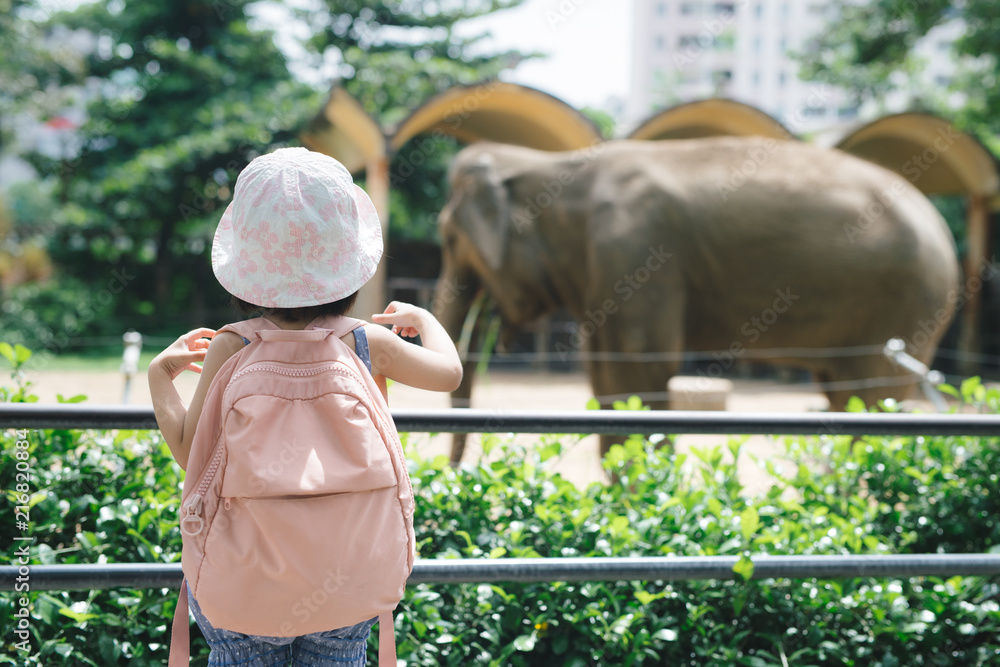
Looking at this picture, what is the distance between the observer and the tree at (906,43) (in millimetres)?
11250

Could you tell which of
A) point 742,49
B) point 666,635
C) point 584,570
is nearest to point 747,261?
point 666,635

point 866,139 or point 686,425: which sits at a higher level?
point 686,425

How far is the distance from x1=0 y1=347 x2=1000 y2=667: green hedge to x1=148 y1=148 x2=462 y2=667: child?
1.96ft

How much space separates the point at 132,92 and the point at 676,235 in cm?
1542

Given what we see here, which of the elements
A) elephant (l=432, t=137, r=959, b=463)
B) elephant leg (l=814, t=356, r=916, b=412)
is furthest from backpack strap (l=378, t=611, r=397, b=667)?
elephant leg (l=814, t=356, r=916, b=412)

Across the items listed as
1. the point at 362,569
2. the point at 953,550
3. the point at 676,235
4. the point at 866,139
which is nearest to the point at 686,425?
the point at 362,569

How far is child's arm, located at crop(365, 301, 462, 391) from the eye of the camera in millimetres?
1262

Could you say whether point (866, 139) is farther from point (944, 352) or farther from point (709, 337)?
point (709, 337)

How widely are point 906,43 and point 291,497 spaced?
14.1 m

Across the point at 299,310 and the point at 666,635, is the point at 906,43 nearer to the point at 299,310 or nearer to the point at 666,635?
the point at 666,635

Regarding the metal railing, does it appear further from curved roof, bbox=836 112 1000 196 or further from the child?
curved roof, bbox=836 112 1000 196

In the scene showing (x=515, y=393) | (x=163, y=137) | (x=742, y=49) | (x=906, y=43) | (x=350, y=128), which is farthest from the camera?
(x=742, y=49)

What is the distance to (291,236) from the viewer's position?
1140 mm

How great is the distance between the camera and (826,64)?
15750 mm
